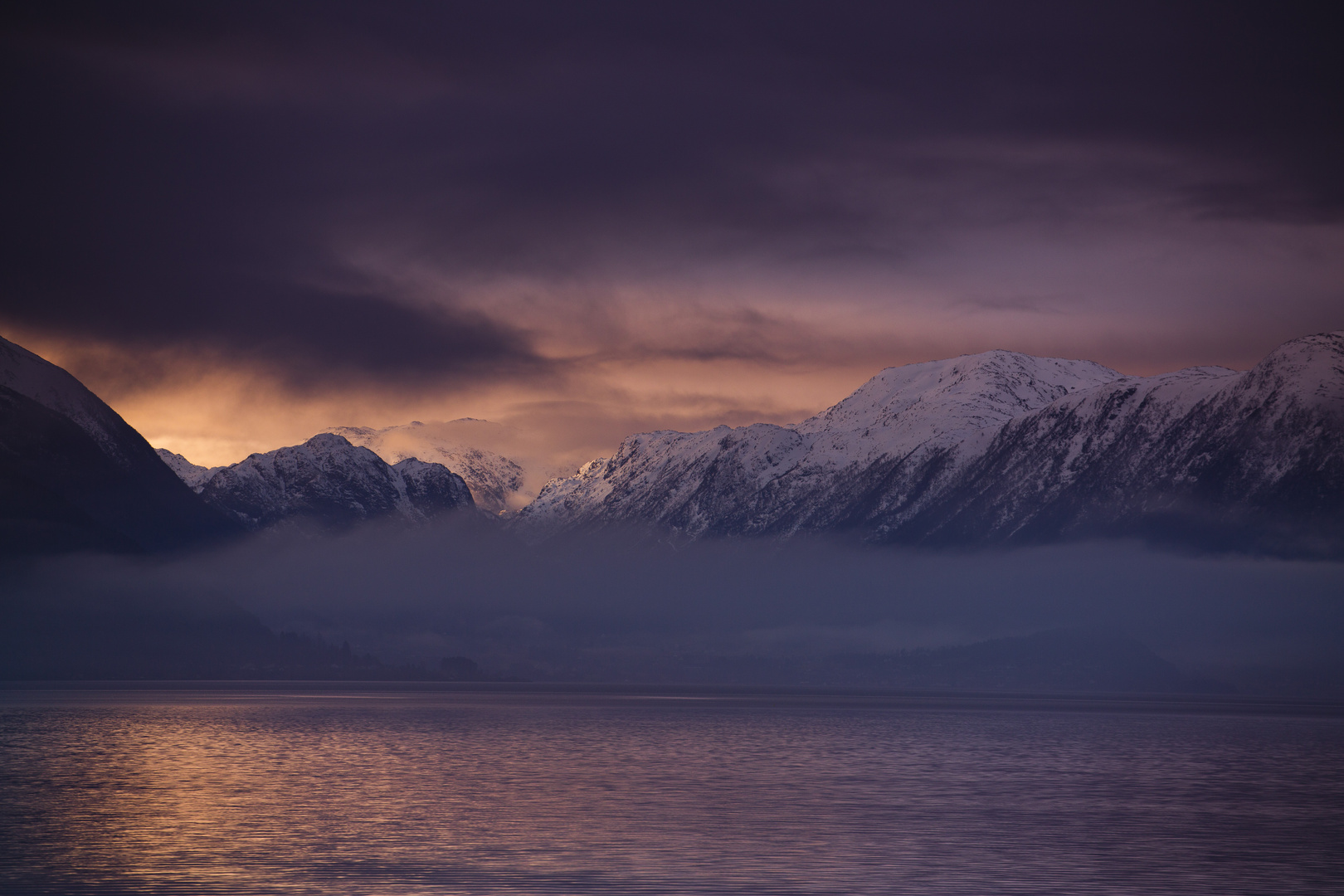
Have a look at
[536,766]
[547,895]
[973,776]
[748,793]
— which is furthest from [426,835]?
[973,776]

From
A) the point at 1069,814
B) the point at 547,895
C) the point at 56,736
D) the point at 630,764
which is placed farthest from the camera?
the point at 56,736

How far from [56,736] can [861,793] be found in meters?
131

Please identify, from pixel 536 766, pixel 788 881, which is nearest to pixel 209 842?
pixel 788 881

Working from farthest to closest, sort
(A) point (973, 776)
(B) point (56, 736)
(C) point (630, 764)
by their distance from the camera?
(B) point (56, 736) → (C) point (630, 764) → (A) point (973, 776)

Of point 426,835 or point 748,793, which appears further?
point 748,793

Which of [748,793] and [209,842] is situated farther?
[748,793]

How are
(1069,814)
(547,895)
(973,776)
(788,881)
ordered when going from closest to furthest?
(547,895)
(788,881)
(1069,814)
(973,776)

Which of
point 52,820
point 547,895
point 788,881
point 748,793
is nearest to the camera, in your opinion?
point 547,895

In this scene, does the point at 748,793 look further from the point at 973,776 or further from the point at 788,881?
the point at 788,881

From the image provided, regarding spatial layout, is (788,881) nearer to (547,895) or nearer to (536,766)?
(547,895)

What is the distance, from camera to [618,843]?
85.6 metres

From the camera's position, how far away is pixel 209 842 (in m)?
83.9

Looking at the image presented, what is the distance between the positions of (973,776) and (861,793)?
27.4 metres

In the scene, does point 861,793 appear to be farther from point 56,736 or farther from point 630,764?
point 56,736
